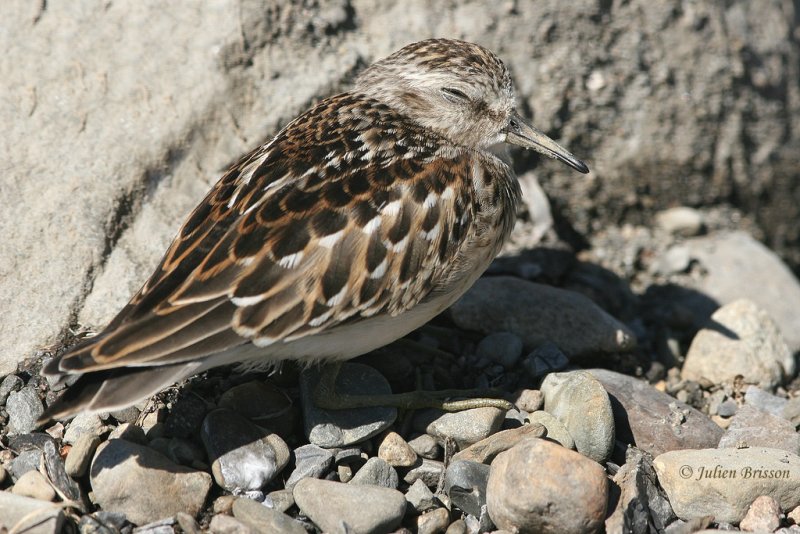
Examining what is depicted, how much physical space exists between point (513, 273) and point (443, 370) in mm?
1460

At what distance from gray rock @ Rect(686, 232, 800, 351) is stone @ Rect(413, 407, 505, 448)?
3077 millimetres

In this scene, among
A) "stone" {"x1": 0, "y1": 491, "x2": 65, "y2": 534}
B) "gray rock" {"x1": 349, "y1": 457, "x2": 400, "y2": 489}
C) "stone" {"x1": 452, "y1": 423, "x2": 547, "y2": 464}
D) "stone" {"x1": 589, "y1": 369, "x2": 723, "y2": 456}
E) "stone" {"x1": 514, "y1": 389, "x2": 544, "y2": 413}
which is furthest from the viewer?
"stone" {"x1": 514, "y1": 389, "x2": 544, "y2": 413}

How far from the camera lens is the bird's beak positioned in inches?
271

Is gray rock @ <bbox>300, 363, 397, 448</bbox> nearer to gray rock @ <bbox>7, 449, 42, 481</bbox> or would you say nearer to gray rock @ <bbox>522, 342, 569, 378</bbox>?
gray rock @ <bbox>522, 342, 569, 378</bbox>

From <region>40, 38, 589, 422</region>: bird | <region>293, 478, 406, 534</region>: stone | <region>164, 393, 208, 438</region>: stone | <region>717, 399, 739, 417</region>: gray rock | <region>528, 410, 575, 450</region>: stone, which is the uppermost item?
<region>40, 38, 589, 422</region>: bird

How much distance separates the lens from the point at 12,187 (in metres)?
6.72

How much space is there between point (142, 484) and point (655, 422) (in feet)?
10.4

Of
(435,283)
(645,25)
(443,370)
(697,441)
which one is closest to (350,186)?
(435,283)

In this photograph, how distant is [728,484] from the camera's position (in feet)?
18.0

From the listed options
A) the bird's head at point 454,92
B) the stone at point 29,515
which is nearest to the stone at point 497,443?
the bird's head at point 454,92

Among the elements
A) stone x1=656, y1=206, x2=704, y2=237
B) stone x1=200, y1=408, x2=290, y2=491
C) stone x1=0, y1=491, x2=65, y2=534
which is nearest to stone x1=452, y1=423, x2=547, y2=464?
stone x1=200, y1=408, x2=290, y2=491

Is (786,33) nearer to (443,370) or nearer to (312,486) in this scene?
(443,370)

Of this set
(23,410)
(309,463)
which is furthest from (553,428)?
(23,410)

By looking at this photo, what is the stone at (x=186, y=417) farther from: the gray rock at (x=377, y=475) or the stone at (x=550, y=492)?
the stone at (x=550, y=492)
